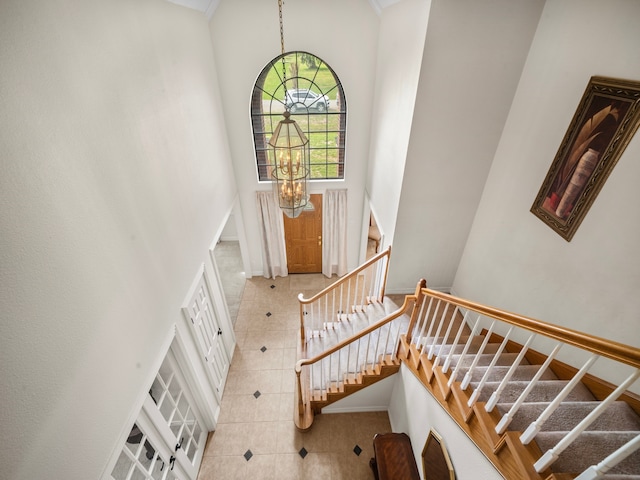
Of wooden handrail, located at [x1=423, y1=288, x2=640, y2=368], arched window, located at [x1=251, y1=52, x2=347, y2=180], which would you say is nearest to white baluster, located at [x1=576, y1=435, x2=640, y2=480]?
wooden handrail, located at [x1=423, y1=288, x2=640, y2=368]

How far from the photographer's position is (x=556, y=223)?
2555 millimetres

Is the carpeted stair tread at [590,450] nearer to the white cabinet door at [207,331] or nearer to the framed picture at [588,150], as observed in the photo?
the framed picture at [588,150]

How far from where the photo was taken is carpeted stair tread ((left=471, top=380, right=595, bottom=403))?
7.24 ft

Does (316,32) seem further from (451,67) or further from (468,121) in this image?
(468,121)

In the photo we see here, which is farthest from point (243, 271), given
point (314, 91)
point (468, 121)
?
point (468, 121)

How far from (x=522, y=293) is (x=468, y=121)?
1.86 meters

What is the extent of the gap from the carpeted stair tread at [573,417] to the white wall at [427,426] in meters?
0.36

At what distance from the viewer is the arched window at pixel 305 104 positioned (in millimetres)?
4862

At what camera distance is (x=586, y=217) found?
229 centimetres

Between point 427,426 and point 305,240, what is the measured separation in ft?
14.4

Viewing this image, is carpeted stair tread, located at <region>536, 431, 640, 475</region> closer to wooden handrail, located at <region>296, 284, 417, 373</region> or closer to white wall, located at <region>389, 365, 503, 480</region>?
white wall, located at <region>389, 365, 503, 480</region>

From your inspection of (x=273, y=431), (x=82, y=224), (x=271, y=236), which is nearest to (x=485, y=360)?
(x=273, y=431)

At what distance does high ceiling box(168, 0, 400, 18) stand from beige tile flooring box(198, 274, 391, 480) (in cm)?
487

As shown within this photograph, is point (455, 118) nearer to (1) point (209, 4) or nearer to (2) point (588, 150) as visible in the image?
(2) point (588, 150)
